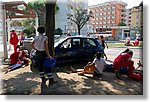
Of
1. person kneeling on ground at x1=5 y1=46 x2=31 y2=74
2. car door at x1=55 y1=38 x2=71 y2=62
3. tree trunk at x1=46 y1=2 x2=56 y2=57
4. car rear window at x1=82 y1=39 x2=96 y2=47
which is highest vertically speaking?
tree trunk at x1=46 y1=2 x2=56 y2=57

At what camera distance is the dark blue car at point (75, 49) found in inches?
256

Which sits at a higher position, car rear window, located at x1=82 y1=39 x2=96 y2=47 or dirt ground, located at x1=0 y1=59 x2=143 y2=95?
car rear window, located at x1=82 y1=39 x2=96 y2=47

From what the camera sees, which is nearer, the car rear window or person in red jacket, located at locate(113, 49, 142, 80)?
person in red jacket, located at locate(113, 49, 142, 80)

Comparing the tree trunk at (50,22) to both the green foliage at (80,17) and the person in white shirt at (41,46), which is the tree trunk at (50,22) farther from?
the green foliage at (80,17)

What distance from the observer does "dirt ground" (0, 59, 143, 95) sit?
4156 mm

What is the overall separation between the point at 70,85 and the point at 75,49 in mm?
2311

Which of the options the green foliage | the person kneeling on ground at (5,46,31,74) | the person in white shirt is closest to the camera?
the person in white shirt

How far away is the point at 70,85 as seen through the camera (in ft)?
15.0

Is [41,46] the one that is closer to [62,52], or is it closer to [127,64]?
[62,52]

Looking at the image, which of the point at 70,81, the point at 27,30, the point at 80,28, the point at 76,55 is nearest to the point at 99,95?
the point at 70,81

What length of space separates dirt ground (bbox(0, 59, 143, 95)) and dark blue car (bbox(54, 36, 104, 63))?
0.98 meters

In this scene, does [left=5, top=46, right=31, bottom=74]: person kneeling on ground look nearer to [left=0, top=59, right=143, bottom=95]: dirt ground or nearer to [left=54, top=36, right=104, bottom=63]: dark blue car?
[left=0, top=59, right=143, bottom=95]: dirt ground

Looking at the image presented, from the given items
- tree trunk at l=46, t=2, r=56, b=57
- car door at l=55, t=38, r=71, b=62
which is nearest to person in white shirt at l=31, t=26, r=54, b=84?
tree trunk at l=46, t=2, r=56, b=57

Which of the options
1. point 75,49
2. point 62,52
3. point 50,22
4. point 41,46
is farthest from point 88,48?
point 41,46
